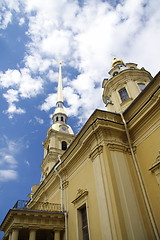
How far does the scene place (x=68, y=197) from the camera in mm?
12008

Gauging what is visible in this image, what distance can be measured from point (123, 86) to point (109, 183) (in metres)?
10.9

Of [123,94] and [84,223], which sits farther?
[123,94]

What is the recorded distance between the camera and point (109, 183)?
8.49 meters

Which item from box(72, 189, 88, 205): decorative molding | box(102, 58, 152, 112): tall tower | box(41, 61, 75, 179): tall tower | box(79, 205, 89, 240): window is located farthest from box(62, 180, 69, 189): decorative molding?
box(41, 61, 75, 179): tall tower

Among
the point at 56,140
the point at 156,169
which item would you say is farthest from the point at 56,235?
the point at 56,140

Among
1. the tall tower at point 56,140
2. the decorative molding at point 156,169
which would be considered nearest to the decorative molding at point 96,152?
the decorative molding at point 156,169

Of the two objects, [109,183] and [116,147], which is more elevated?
[116,147]

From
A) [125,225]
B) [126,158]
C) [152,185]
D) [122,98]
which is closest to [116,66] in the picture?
[122,98]

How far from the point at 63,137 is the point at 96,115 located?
60.7 feet

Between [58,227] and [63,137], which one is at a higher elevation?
[63,137]

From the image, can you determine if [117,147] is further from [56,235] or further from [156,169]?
[56,235]

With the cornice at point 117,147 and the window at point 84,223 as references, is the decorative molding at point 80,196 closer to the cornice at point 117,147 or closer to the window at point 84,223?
the window at point 84,223

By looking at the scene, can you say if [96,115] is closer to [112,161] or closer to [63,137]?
[112,161]

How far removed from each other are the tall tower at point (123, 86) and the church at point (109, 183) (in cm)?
600
